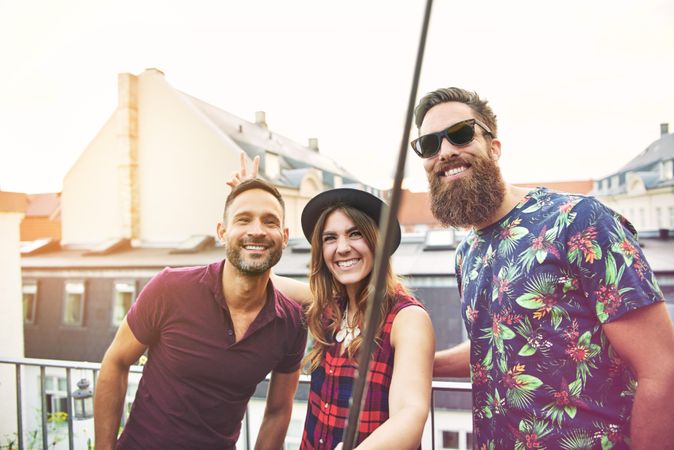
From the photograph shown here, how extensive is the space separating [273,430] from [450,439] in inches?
243

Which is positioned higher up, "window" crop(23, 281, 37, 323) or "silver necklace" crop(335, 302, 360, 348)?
"silver necklace" crop(335, 302, 360, 348)

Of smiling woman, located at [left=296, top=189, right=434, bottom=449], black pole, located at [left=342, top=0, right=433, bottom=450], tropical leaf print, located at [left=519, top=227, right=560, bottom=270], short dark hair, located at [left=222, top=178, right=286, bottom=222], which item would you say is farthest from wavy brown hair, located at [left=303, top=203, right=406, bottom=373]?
black pole, located at [left=342, top=0, right=433, bottom=450]

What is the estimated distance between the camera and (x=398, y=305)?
112 centimetres

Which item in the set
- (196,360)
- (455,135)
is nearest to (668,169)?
(455,135)

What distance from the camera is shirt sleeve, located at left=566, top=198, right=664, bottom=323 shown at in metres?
0.89

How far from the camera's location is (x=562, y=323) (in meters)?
0.99

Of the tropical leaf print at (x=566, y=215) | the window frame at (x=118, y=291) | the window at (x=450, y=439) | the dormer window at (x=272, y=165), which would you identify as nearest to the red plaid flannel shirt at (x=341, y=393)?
the tropical leaf print at (x=566, y=215)

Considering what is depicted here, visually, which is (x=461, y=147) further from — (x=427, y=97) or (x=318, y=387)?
(x=318, y=387)

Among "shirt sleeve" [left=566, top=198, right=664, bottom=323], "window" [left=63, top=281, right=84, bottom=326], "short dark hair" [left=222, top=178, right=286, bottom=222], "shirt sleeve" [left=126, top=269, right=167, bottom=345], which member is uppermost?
"short dark hair" [left=222, top=178, right=286, bottom=222]

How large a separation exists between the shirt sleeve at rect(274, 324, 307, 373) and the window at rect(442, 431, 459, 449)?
5.91 metres

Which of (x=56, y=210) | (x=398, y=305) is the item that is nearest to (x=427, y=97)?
(x=398, y=305)

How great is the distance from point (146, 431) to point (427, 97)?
1.28 meters

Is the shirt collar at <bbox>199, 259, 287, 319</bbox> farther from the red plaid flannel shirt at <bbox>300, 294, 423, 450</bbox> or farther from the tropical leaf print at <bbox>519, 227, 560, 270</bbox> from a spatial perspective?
the tropical leaf print at <bbox>519, 227, 560, 270</bbox>

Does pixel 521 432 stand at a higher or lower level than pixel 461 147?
lower
